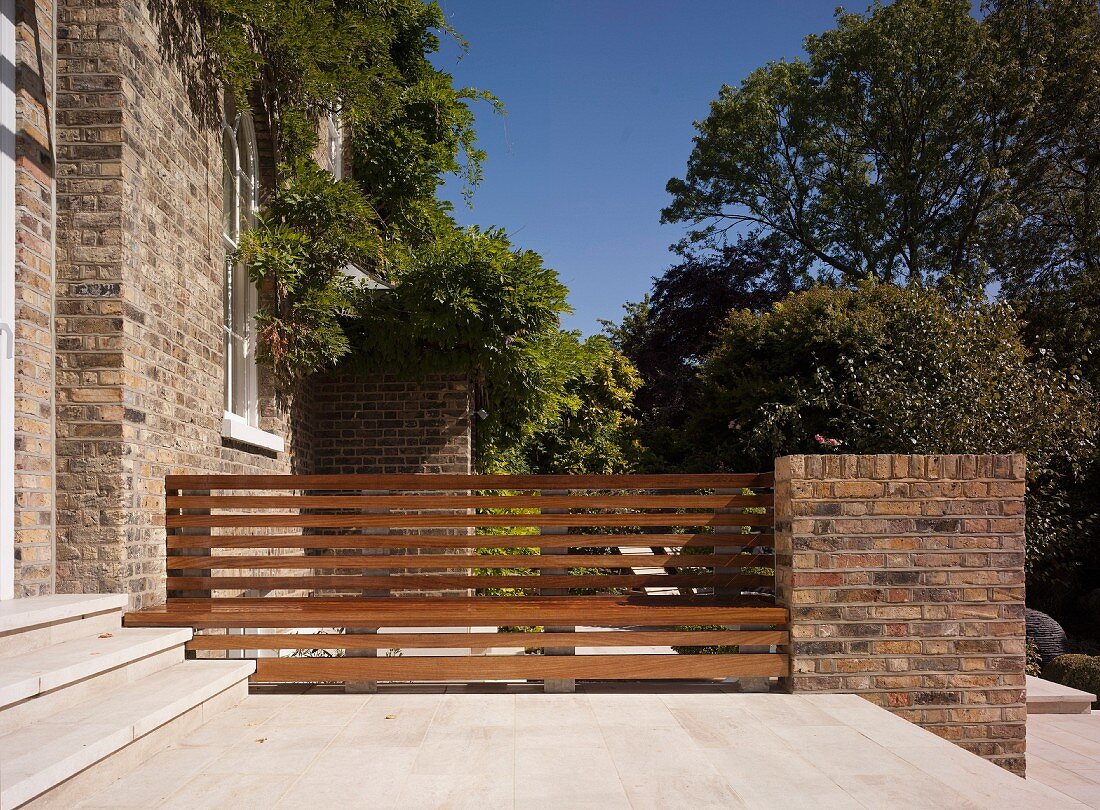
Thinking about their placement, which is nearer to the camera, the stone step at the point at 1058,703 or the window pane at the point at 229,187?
the window pane at the point at 229,187

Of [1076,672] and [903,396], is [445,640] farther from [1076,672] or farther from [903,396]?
[1076,672]

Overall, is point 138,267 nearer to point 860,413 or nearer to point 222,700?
point 222,700

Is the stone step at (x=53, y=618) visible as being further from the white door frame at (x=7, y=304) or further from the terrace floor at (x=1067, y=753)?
the terrace floor at (x=1067, y=753)

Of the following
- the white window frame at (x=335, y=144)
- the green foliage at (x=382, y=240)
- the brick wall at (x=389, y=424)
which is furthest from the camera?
the white window frame at (x=335, y=144)

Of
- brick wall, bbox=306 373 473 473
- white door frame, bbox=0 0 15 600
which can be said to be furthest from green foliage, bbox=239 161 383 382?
white door frame, bbox=0 0 15 600

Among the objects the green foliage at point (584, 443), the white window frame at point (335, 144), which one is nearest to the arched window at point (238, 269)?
the white window frame at point (335, 144)

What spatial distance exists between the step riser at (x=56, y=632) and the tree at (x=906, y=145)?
16779 mm

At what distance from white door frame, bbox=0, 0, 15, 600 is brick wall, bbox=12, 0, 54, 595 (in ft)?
0.12

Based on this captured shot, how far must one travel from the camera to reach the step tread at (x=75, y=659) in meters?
2.80

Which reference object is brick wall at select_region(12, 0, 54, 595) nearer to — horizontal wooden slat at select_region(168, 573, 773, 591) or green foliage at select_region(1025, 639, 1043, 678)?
horizontal wooden slat at select_region(168, 573, 773, 591)

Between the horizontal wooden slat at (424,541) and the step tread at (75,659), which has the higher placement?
the horizontal wooden slat at (424,541)

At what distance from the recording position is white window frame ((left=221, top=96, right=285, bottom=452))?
6.00 metres

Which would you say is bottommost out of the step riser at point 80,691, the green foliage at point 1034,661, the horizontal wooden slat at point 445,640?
the green foliage at point 1034,661

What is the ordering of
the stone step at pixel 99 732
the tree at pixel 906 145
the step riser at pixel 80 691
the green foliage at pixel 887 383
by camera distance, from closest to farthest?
the stone step at pixel 99 732, the step riser at pixel 80 691, the green foliage at pixel 887 383, the tree at pixel 906 145
